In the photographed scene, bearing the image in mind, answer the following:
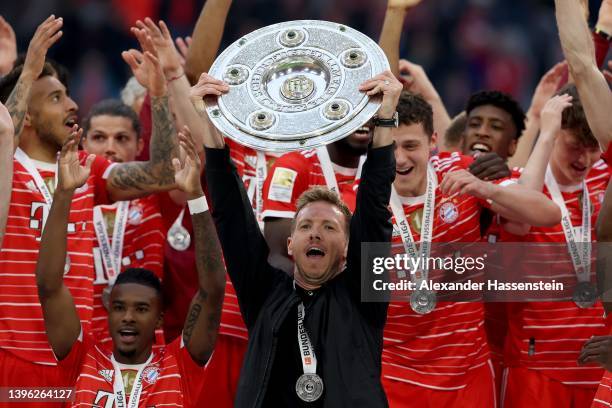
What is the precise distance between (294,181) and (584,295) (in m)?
1.44

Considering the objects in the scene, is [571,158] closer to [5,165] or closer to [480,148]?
[480,148]

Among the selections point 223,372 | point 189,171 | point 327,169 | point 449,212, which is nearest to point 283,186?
point 327,169

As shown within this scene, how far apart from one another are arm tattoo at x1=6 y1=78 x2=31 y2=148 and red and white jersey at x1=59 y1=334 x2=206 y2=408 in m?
1.00

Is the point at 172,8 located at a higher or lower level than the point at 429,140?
higher

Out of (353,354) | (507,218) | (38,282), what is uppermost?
(507,218)

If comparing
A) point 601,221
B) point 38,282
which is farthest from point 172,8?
point 601,221

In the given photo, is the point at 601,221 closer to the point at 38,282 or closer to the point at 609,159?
the point at 609,159

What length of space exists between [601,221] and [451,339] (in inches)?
35.2

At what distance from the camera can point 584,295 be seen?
5387mm

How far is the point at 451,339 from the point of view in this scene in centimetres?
518

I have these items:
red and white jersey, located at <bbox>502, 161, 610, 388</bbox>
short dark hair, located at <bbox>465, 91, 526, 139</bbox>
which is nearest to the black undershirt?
red and white jersey, located at <bbox>502, 161, 610, 388</bbox>

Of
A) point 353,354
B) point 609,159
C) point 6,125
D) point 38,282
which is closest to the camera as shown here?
point 6,125

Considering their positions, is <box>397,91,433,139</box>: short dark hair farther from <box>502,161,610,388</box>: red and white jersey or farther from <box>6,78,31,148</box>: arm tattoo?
<box>6,78,31,148</box>: arm tattoo

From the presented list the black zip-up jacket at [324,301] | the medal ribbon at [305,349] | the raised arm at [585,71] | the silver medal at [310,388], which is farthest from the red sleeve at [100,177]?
the raised arm at [585,71]
